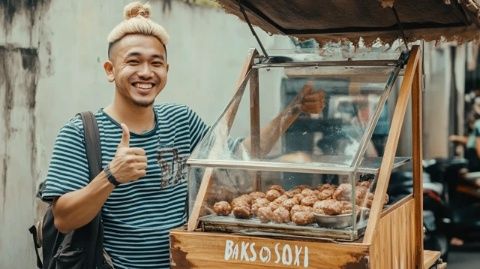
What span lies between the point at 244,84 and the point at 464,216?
5.92 metres

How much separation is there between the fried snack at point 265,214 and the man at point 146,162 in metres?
0.42

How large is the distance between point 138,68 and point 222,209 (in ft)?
2.16

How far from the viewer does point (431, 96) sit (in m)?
10.1

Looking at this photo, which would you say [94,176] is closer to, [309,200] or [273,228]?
[273,228]

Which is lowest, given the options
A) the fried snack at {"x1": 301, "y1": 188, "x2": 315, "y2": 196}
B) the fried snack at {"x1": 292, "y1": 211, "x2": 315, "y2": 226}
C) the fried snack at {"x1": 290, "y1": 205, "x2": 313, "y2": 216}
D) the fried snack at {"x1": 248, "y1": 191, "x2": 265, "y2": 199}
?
the fried snack at {"x1": 292, "y1": 211, "x2": 315, "y2": 226}

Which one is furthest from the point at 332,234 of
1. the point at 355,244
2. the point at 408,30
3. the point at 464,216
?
the point at 464,216

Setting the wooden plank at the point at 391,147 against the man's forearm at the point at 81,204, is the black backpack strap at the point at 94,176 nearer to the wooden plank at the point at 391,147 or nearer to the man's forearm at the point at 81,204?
the man's forearm at the point at 81,204

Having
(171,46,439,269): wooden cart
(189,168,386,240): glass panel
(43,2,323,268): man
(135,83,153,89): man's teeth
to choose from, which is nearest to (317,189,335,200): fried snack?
(189,168,386,240): glass panel

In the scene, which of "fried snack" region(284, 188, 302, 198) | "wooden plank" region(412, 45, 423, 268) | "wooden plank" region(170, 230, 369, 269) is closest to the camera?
"wooden plank" region(170, 230, 369, 269)

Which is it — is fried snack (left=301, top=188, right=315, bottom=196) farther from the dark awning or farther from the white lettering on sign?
the dark awning

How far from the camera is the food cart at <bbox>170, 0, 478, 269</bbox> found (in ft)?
8.43

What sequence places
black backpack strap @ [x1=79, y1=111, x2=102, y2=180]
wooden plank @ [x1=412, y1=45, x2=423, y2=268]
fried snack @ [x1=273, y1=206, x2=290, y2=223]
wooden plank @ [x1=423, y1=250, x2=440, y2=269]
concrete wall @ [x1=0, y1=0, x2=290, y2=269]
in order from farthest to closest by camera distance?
concrete wall @ [x1=0, y1=0, x2=290, y2=269]
wooden plank @ [x1=423, y1=250, x2=440, y2=269]
wooden plank @ [x1=412, y1=45, x2=423, y2=268]
black backpack strap @ [x1=79, y1=111, x2=102, y2=180]
fried snack @ [x1=273, y1=206, x2=290, y2=223]

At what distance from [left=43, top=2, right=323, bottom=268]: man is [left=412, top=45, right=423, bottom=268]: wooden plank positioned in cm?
106

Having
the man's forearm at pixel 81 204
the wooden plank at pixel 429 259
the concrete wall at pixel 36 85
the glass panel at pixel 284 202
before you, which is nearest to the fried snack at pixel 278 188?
the glass panel at pixel 284 202
